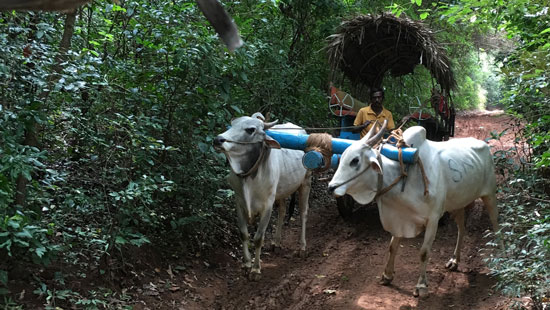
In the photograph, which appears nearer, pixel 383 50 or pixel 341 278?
pixel 341 278

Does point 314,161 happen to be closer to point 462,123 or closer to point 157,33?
point 157,33

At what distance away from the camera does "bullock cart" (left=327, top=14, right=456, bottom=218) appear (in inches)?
326

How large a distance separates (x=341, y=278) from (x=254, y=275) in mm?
1011

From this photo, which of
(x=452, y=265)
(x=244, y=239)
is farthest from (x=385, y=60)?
(x=244, y=239)

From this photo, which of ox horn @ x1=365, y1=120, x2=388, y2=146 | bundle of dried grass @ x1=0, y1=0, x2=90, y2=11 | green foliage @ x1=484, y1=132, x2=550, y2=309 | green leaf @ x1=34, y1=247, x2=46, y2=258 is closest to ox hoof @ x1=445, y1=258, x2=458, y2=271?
green foliage @ x1=484, y1=132, x2=550, y2=309

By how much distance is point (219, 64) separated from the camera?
611cm

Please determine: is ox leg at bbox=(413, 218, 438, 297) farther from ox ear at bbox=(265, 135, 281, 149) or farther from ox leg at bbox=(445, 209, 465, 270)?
ox ear at bbox=(265, 135, 281, 149)

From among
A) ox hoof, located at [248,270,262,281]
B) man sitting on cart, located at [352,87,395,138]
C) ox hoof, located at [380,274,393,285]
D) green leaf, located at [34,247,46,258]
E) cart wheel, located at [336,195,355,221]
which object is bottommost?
ox hoof, located at [248,270,262,281]

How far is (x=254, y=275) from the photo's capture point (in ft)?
20.3

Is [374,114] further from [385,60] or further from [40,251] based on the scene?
[40,251]

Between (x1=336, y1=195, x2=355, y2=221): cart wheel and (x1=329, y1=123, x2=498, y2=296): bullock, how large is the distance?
2.41 metres

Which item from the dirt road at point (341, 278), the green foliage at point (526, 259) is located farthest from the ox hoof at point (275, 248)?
the green foliage at point (526, 259)

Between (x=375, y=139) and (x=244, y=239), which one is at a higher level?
(x=375, y=139)

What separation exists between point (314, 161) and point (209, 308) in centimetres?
186
